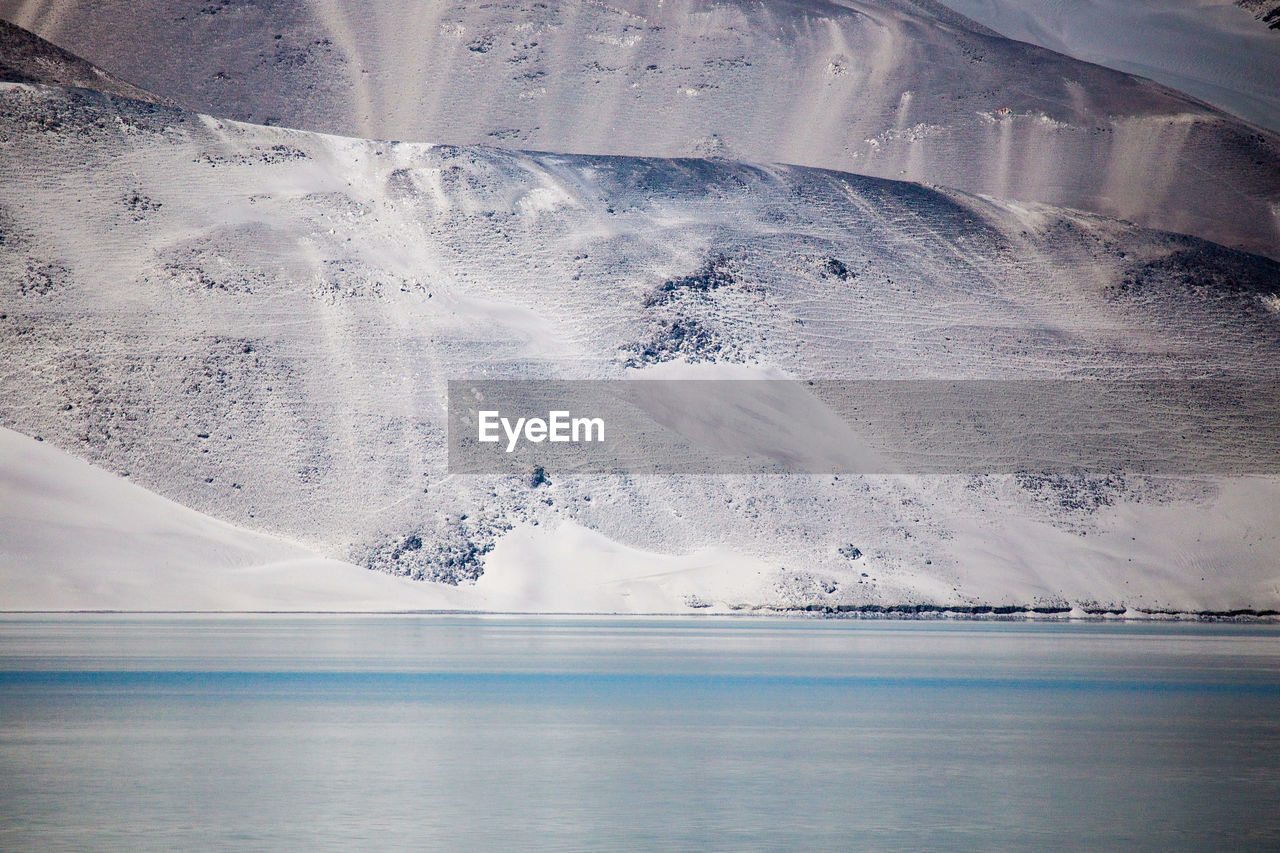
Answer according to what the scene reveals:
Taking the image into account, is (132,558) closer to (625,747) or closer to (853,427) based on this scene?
(853,427)

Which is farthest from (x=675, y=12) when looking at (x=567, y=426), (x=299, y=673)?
(x=299, y=673)

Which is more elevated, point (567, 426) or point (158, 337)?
point (158, 337)

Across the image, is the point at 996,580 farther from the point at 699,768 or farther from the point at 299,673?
the point at 699,768

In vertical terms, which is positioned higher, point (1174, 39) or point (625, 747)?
point (1174, 39)

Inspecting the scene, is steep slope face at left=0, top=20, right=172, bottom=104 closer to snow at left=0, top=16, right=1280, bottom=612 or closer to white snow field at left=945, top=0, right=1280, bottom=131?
snow at left=0, top=16, right=1280, bottom=612

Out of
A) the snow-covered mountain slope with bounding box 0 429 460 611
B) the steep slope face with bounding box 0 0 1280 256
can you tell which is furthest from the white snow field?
the snow-covered mountain slope with bounding box 0 429 460 611
